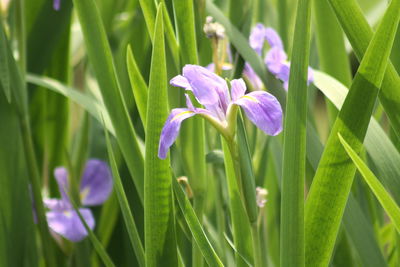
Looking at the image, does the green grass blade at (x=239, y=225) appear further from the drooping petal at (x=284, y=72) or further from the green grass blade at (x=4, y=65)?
the green grass blade at (x=4, y=65)

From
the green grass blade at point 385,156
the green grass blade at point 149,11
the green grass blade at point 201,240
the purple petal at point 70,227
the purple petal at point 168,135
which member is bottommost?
the purple petal at point 70,227

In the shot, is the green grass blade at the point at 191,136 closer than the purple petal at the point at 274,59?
Yes

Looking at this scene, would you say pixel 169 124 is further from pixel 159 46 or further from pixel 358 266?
pixel 358 266

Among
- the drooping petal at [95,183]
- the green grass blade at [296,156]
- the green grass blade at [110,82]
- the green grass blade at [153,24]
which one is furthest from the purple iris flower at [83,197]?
the green grass blade at [296,156]

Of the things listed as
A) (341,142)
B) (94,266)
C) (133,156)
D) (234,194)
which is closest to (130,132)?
(133,156)

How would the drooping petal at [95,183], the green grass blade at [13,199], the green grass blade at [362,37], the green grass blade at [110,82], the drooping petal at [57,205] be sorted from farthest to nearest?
1. the drooping petal at [95,183]
2. the drooping petal at [57,205]
3. the green grass blade at [13,199]
4. the green grass blade at [110,82]
5. the green grass blade at [362,37]

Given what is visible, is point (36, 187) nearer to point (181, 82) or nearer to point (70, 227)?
point (70, 227)

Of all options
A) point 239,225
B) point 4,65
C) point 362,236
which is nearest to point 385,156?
point 362,236
